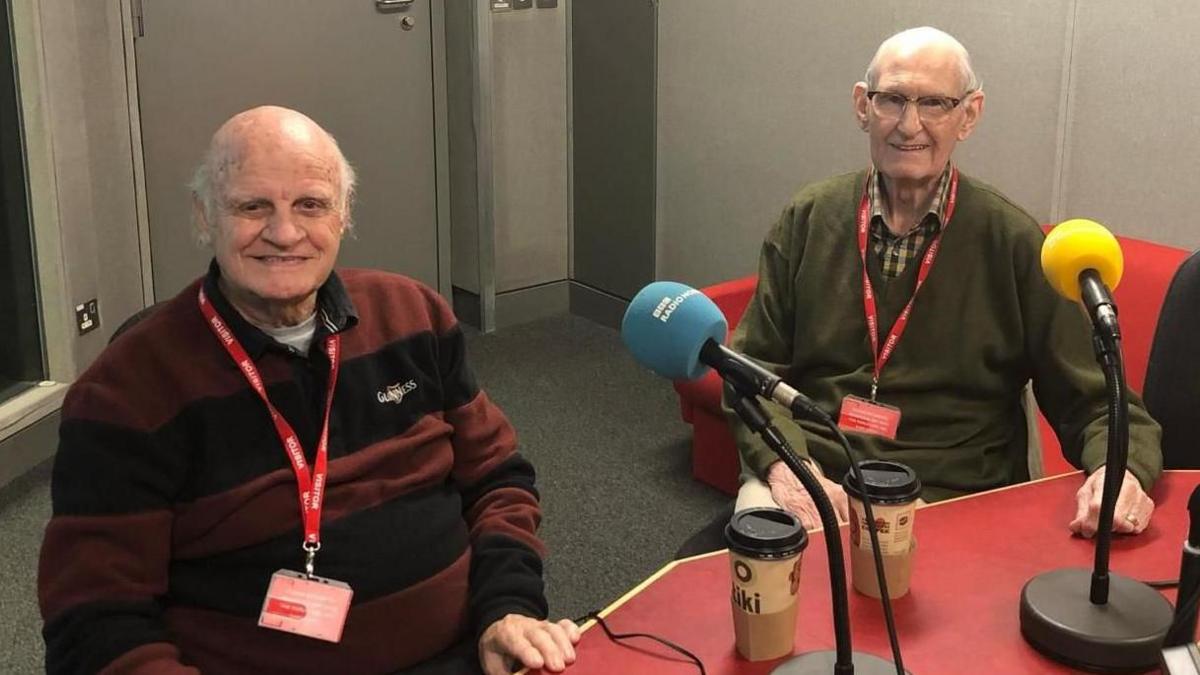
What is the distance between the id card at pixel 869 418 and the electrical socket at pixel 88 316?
2591 millimetres

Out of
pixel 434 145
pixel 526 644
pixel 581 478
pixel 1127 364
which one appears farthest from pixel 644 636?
pixel 434 145

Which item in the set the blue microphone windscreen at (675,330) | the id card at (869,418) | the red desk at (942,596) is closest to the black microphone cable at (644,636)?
the red desk at (942,596)

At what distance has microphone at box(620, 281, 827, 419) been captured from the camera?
43.4 inches

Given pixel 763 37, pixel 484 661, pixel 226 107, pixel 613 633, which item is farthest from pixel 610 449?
pixel 613 633

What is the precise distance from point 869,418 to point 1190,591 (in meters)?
1.13

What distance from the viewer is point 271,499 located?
64.0 inches

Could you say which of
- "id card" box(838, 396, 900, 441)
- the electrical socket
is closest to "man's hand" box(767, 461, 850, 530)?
"id card" box(838, 396, 900, 441)

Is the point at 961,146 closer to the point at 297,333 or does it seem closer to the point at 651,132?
the point at 651,132

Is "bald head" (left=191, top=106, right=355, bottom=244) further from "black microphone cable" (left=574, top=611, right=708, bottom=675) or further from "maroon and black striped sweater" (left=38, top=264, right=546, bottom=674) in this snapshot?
"black microphone cable" (left=574, top=611, right=708, bottom=675)

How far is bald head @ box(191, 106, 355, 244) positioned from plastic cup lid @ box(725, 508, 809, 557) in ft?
2.57

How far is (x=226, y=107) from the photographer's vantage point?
4.27 m

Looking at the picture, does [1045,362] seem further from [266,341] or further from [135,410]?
[135,410]

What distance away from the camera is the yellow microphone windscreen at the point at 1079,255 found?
1327 millimetres

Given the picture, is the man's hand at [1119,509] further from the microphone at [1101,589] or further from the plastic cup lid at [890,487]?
the plastic cup lid at [890,487]
